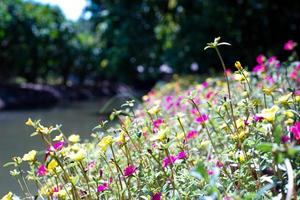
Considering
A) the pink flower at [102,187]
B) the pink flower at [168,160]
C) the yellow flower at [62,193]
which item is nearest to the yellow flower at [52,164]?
the yellow flower at [62,193]

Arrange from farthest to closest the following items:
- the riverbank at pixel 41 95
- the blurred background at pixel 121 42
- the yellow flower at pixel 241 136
→ 1. the riverbank at pixel 41 95
2. the blurred background at pixel 121 42
3. the yellow flower at pixel 241 136

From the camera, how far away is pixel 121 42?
548 inches

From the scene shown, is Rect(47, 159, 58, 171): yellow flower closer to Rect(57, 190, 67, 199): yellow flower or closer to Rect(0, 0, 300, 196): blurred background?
Rect(57, 190, 67, 199): yellow flower

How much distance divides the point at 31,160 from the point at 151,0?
512 inches

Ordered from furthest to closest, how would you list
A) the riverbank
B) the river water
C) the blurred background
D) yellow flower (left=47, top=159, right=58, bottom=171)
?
the riverbank, the blurred background, the river water, yellow flower (left=47, top=159, right=58, bottom=171)

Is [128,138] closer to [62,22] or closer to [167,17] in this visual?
[167,17]

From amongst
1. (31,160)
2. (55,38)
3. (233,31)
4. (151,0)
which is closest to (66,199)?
(31,160)

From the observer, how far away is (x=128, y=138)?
184 centimetres

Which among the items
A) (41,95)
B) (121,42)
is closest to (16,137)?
(121,42)

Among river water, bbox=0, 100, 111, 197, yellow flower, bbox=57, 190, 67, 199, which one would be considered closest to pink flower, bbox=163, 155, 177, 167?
yellow flower, bbox=57, 190, 67, 199

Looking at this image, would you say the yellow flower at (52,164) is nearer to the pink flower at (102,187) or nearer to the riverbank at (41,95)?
the pink flower at (102,187)

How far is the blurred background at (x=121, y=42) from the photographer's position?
11281mm

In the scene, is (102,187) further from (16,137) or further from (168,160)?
(16,137)

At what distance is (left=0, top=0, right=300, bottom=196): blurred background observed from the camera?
11.3 m
